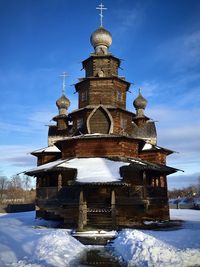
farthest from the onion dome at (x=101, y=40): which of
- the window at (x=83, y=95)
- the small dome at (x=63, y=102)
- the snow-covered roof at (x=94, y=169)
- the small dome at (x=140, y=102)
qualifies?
the snow-covered roof at (x=94, y=169)

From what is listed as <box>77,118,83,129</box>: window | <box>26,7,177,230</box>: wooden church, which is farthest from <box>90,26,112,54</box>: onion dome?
<box>77,118,83,129</box>: window

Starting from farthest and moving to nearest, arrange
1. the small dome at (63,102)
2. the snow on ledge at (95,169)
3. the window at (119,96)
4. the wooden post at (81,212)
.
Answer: the small dome at (63,102)
the window at (119,96)
the snow on ledge at (95,169)
the wooden post at (81,212)

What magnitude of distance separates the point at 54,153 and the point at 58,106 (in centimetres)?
626

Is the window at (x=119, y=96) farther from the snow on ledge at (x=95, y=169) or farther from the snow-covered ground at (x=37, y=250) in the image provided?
the snow-covered ground at (x=37, y=250)

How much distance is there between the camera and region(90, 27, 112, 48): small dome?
25.3 m

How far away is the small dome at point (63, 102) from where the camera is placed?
1180 inches

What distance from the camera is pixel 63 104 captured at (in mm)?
30016

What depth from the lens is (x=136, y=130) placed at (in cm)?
2652

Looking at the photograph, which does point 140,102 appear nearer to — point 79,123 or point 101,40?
point 101,40

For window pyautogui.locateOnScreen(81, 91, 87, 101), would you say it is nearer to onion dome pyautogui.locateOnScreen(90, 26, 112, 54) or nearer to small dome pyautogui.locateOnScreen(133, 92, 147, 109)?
onion dome pyautogui.locateOnScreen(90, 26, 112, 54)

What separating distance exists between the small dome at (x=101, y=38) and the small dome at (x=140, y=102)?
20.6 feet

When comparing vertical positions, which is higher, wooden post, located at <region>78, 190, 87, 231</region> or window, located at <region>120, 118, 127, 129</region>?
window, located at <region>120, 118, 127, 129</region>

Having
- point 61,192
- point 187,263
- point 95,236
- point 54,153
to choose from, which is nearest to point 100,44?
point 54,153

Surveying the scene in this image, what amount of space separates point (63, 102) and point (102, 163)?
12962mm
